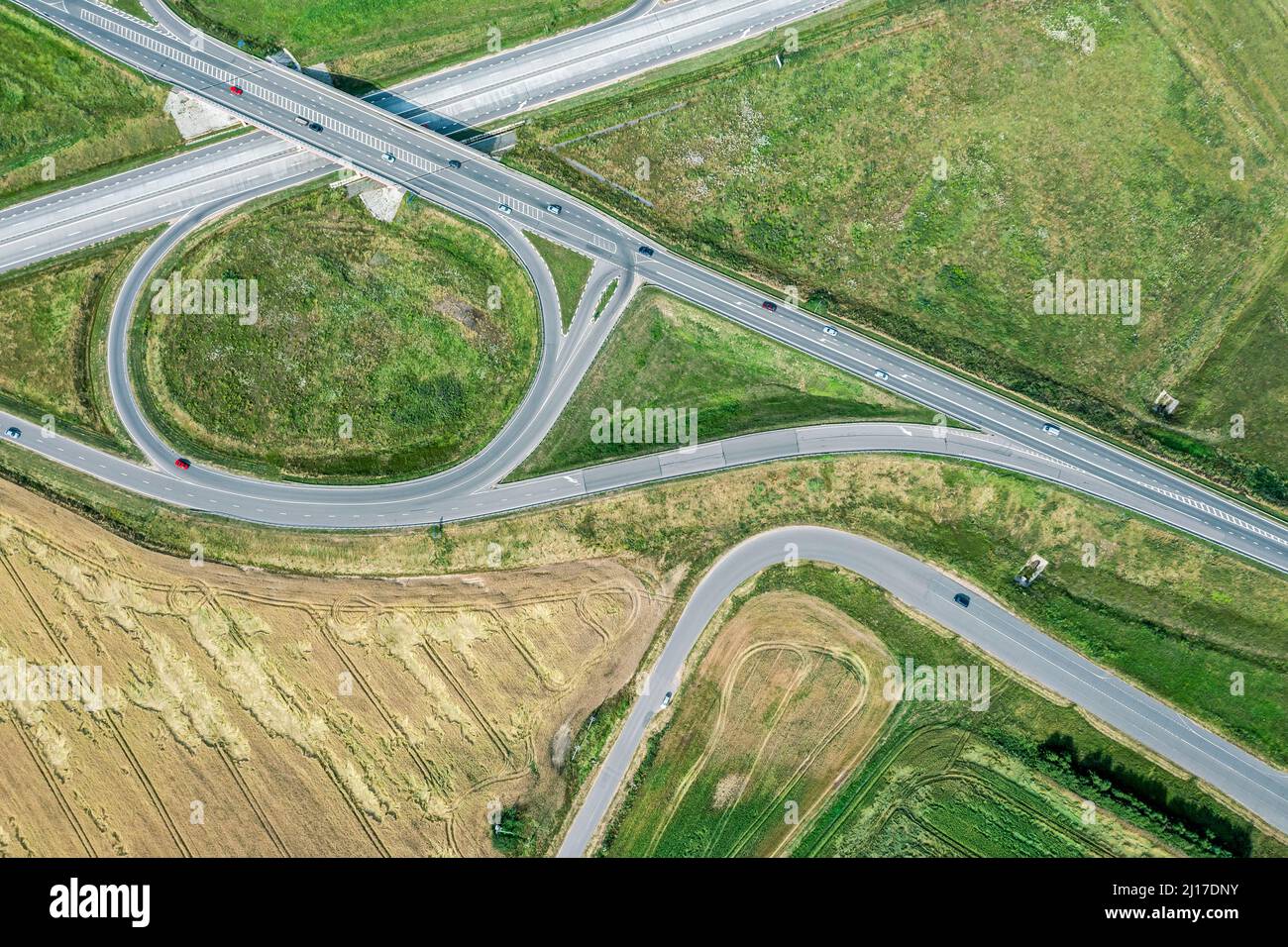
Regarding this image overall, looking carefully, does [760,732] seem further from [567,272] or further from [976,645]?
[567,272]

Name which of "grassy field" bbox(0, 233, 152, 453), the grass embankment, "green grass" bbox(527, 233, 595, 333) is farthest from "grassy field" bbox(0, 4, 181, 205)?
"green grass" bbox(527, 233, 595, 333)

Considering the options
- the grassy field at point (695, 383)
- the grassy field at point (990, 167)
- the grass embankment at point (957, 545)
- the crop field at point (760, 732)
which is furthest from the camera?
the grassy field at point (990, 167)

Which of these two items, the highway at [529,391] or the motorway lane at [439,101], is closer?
the highway at [529,391]

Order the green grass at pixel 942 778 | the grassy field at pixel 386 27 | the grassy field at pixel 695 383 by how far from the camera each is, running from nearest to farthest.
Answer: the green grass at pixel 942 778, the grassy field at pixel 695 383, the grassy field at pixel 386 27

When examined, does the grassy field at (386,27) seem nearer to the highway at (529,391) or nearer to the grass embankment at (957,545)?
the highway at (529,391)

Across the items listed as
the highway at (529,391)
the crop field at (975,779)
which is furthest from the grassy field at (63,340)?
the crop field at (975,779)

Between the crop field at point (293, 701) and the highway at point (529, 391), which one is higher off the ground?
the highway at point (529, 391)
